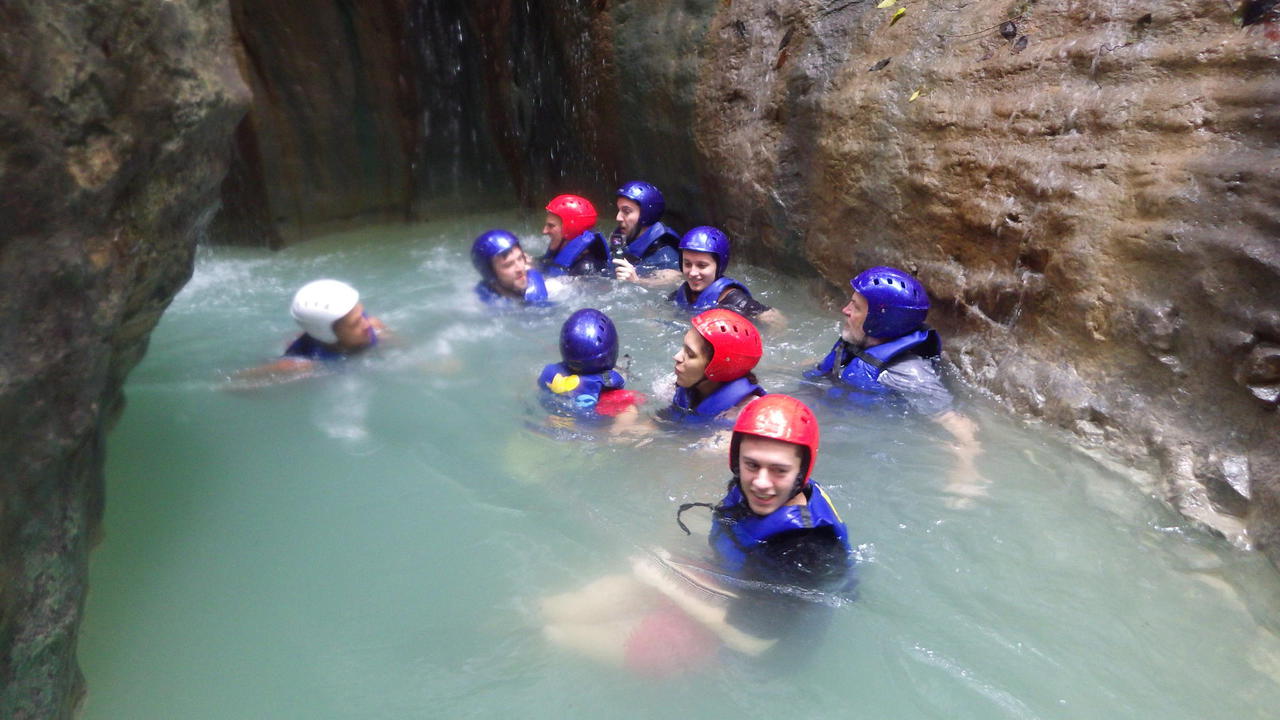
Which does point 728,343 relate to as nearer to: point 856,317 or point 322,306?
point 856,317

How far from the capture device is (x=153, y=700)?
299 centimetres

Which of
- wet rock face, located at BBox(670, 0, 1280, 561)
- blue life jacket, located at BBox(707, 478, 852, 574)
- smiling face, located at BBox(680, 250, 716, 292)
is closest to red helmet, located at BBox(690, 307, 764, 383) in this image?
blue life jacket, located at BBox(707, 478, 852, 574)

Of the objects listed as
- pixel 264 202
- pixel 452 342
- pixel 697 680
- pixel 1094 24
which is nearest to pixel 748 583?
pixel 697 680

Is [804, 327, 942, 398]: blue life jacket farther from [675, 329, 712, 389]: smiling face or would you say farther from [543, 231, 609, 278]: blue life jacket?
[543, 231, 609, 278]: blue life jacket

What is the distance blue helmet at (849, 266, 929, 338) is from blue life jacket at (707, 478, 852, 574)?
1979 mm

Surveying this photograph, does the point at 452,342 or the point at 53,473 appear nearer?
the point at 53,473

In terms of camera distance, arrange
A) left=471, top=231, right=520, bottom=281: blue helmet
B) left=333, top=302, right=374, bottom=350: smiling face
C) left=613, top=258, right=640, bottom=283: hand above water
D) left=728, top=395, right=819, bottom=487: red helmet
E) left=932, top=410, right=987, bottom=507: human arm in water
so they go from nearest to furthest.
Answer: left=728, top=395, right=819, bottom=487: red helmet, left=932, top=410, right=987, bottom=507: human arm in water, left=333, top=302, right=374, bottom=350: smiling face, left=471, top=231, right=520, bottom=281: blue helmet, left=613, top=258, right=640, bottom=283: hand above water

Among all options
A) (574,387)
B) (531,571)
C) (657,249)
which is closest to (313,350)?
(574,387)

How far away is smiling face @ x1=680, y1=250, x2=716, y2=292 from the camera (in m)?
6.77

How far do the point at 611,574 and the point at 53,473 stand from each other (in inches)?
79.8

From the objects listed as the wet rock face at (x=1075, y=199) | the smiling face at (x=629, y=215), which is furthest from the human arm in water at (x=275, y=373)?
the wet rock face at (x=1075, y=199)

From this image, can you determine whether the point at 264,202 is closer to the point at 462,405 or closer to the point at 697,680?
the point at 462,405

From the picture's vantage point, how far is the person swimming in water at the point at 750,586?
3.30 meters

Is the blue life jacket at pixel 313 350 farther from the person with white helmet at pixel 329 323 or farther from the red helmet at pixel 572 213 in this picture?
the red helmet at pixel 572 213
